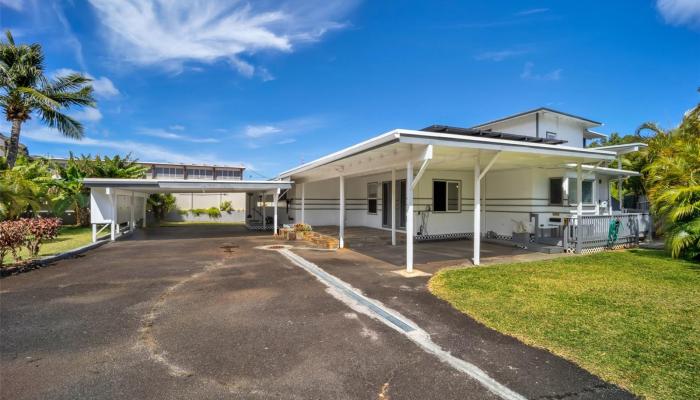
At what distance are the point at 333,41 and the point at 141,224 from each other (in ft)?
53.6

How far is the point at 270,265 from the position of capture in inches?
332

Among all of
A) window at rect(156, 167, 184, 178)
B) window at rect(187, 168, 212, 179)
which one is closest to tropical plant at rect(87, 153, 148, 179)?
window at rect(156, 167, 184, 178)

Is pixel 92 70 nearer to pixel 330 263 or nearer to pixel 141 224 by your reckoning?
pixel 141 224

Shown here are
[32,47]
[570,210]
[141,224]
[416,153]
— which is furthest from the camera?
[141,224]

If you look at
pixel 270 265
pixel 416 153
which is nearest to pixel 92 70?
pixel 270 265

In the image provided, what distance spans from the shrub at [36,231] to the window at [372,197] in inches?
442

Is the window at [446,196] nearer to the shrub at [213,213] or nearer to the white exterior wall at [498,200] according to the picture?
the white exterior wall at [498,200]

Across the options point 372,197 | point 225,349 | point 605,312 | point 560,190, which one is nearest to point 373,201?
point 372,197

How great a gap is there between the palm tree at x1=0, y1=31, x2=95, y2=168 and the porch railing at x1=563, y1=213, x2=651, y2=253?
22776 mm

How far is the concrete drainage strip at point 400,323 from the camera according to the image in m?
2.90

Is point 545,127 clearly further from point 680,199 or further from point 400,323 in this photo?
point 400,323

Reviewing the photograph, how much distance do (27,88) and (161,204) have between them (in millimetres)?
10655

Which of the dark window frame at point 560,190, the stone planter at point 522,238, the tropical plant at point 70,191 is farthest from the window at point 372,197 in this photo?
the tropical plant at point 70,191

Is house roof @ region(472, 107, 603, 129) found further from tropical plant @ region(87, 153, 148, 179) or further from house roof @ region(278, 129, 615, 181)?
tropical plant @ region(87, 153, 148, 179)
